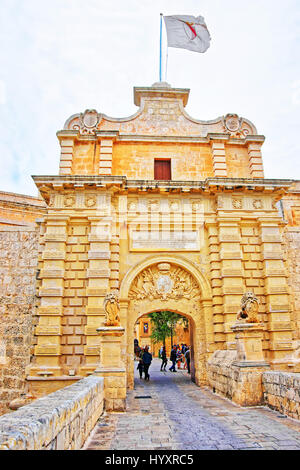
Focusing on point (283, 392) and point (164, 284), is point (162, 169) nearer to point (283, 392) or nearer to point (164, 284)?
point (164, 284)

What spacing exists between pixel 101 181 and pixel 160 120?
153 inches

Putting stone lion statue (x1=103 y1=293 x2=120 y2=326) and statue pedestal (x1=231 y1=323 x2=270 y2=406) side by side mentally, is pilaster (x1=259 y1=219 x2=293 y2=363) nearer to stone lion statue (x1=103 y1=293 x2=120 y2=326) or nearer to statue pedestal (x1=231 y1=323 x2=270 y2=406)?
statue pedestal (x1=231 y1=323 x2=270 y2=406)

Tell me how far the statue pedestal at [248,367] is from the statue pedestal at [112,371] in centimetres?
258

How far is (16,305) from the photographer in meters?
11.6

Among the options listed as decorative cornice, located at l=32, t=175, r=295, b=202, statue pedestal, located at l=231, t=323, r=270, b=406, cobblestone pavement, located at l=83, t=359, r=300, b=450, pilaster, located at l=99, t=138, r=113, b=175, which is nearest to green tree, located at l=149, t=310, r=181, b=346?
decorative cornice, located at l=32, t=175, r=295, b=202

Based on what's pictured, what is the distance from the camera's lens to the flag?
13562 millimetres

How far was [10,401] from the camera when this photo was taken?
10.8 m

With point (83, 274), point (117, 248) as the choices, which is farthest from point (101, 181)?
point (83, 274)

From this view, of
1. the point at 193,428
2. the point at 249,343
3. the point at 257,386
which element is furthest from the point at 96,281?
the point at 193,428

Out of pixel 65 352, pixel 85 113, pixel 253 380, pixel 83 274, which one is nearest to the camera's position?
pixel 253 380

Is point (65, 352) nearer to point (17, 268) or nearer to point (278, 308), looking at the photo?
point (17, 268)

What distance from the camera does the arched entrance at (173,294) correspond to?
11.4 m

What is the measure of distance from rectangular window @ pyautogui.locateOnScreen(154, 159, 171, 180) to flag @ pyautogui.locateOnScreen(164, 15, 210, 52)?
4665mm

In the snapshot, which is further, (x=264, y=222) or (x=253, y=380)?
(x=264, y=222)
